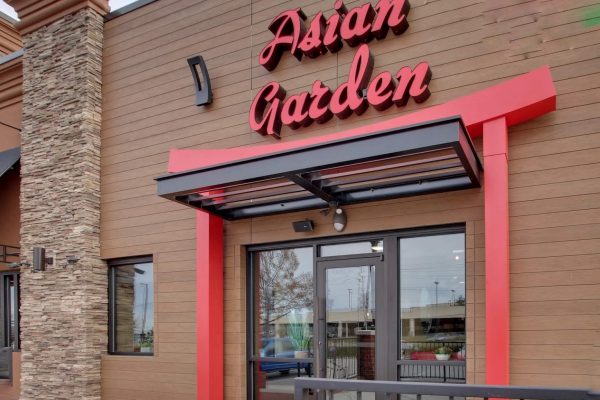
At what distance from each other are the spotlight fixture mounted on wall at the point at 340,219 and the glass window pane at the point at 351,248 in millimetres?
244

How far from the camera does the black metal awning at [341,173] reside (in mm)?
4629

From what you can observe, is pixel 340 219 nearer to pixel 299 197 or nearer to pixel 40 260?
pixel 299 197

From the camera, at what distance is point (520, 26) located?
216 inches

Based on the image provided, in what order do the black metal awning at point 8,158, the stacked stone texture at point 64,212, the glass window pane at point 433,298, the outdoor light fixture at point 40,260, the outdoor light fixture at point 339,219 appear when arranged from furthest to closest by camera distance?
1. the black metal awning at point 8,158
2. the outdoor light fixture at point 40,260
3. the stacked stone texture at point 64,212
4. the outdoor light fixture at point 339,219
5. the glass window pane at point 433,298

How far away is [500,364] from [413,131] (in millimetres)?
2234

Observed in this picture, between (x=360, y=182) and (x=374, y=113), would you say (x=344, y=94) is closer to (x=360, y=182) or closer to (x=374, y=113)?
(x=374, y=113)

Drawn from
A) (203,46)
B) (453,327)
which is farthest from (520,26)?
(203,46)

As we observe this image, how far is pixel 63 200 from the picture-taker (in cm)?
828

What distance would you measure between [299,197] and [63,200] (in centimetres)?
399

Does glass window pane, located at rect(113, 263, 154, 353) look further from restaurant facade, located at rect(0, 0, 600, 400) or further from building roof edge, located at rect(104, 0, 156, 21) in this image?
building roof edge, located at rect(104, 0, 156, 21)

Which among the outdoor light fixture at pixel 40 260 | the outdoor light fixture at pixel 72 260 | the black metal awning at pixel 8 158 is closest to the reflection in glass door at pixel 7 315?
the black metal awning at pixel 8 158

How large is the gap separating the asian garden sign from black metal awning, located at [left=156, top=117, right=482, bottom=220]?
0.90m

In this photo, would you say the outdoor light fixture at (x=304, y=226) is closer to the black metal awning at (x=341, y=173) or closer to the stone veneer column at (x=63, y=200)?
the black metal awning at (x=341, y=173)

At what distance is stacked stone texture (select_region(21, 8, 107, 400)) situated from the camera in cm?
793
